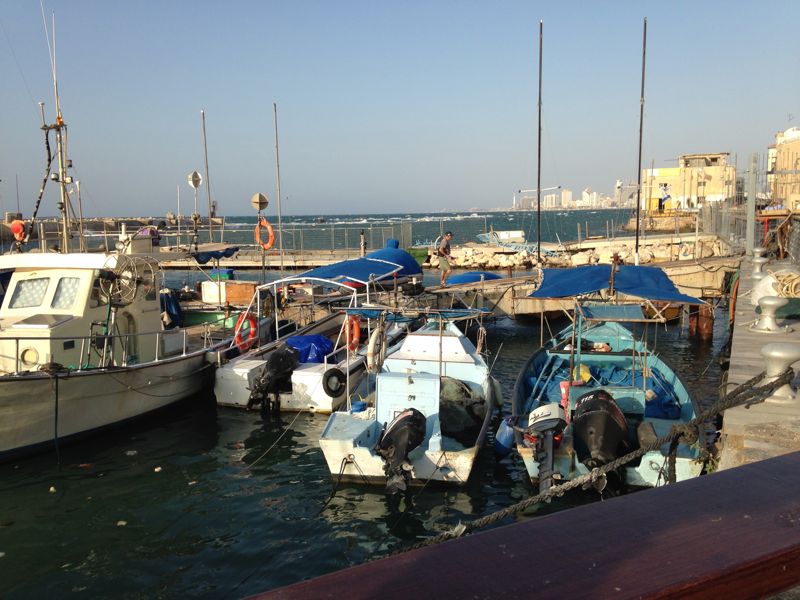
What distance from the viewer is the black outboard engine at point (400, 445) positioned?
1027 cm

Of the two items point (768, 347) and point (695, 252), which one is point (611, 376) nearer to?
point (768, 347)

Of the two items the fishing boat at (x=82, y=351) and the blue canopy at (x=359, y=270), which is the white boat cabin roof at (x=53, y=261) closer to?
the fishing boat at (x=82, y=351)

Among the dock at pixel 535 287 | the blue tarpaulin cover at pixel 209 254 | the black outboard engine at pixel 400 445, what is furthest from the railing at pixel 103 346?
the dock at pixel 535 287

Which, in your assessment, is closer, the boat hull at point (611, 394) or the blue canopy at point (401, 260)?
the boat hull at point (611, 394)

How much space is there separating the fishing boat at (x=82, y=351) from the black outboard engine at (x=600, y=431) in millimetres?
9488

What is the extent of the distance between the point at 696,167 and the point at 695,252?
145 feet

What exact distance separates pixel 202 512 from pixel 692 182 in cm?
7285

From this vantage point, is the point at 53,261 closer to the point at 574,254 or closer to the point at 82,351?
the point at 82,351

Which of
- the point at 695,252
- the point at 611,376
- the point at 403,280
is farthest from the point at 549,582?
the point at 695,252

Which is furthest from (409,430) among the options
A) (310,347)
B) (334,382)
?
(310,347)

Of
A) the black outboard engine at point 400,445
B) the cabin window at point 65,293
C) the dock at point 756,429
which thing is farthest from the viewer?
the cabin window at point 65,293

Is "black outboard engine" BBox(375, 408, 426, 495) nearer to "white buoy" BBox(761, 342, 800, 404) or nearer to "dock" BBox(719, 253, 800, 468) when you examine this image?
"dock" BBox(719, 253, 800, 468)

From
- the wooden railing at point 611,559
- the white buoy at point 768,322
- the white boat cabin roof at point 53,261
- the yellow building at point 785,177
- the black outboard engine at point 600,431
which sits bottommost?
the black outboard engine at point 600,431

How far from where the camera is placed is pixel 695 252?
33688 millimetres
